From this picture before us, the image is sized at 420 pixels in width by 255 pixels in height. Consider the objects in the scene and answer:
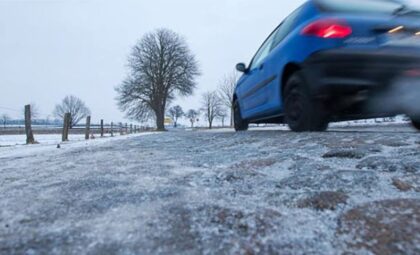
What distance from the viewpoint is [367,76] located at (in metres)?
3.16

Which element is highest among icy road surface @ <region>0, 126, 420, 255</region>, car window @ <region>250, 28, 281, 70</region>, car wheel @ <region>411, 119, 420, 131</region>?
car window @ <region>250, 28, 281, 70</region>

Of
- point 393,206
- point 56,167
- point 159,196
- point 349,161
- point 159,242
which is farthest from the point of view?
point 56,167

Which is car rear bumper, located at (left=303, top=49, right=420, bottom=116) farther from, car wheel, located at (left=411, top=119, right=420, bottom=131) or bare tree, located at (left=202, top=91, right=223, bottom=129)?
bare tree, located at (left=202, top=91, right=223, bottom=129)

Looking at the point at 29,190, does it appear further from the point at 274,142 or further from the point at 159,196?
the point at 274,142

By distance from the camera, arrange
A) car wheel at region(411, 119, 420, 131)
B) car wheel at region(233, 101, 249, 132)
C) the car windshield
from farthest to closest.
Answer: car wheel at region(233, 101, 249, 132)
car wheel at region(411, 119, 420, 131)
the car windshield

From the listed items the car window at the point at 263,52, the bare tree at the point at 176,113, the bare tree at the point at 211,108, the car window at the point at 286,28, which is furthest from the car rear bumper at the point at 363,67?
→ the bare tree at the point at 176,113

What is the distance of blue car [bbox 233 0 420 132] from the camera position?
314 centimetres

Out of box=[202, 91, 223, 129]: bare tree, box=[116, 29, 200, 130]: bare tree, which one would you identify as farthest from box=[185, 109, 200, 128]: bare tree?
box=[116, 29, 200, 130]: bare tree

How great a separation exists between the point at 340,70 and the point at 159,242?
2.57 meters

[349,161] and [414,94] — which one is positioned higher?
[414,94]

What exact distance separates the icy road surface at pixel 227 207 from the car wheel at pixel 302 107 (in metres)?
1.27

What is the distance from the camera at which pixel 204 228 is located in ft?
4.05

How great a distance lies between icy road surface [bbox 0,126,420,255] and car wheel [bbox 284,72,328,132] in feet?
4.15

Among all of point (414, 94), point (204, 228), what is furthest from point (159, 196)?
point (414, 94)
